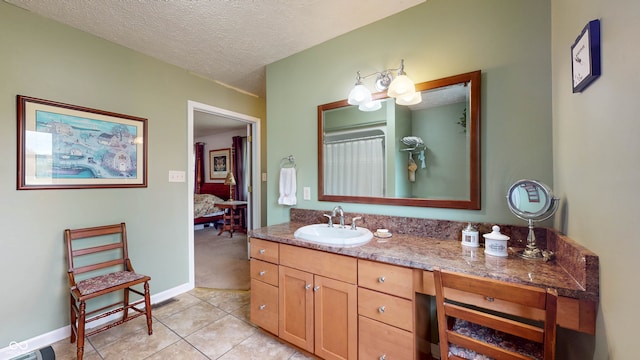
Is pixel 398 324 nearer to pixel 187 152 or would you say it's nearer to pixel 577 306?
pixel 577 306

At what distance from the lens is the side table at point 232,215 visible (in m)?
5.21

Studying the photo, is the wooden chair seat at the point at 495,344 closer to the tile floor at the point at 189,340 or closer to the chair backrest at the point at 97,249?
the tile floor at the point at 189,340

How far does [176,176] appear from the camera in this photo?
8.38 ft

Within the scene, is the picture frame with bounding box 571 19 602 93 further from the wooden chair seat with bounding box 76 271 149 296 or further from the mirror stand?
the wooden chair seat with bounding box 76 271 149 296

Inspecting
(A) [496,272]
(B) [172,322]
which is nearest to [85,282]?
(B) [172,322]

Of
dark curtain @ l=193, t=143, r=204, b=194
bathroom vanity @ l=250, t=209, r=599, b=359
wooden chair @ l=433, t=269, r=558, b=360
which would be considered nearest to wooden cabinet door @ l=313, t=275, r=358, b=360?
bathroom vanity @ l=250, t=209, r=599, b=359

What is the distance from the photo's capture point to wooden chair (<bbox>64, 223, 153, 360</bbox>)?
1.67 m

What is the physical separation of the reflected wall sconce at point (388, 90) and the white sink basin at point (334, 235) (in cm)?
92

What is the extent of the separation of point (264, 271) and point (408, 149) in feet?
4.37

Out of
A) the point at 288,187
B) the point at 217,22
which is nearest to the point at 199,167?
the point at 288,187

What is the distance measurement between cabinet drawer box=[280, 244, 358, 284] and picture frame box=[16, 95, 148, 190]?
1.67m

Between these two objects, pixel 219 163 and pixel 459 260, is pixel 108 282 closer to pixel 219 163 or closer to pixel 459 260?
pixel 459 260

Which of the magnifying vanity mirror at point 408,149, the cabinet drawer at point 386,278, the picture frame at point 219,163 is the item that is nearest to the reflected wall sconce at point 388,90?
the magnifying vanity mirror at point 408,149

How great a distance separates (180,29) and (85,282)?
6.57ft
